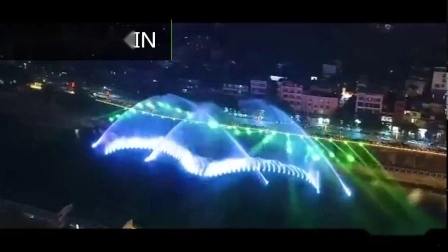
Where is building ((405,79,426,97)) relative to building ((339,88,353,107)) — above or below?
above

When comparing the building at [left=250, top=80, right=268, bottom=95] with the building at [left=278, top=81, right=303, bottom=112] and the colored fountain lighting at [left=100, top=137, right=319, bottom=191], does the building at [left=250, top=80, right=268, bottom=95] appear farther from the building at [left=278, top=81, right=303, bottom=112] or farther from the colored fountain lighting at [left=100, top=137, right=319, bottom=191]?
the colored fountain lighting at [left=100, top=137, right=319, bottom=191]

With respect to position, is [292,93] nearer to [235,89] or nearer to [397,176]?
[235,89]

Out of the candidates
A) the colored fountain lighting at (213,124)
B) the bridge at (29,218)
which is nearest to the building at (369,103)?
the colored fountain lighting at (213,124)

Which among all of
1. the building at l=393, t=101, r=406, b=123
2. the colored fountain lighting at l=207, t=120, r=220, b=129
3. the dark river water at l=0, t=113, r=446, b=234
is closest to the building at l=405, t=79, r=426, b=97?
the building at l=393, t=101, r=406, b=123

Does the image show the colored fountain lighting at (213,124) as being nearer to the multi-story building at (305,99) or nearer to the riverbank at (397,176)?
the multi-story building at (305,99)

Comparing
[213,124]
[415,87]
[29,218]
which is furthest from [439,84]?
[29,218]

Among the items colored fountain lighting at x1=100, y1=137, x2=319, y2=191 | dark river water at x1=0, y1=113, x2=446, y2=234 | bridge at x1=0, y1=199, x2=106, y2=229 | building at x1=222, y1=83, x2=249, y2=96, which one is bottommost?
bridge at x1=0, y1=199, x2=106, y2=229
